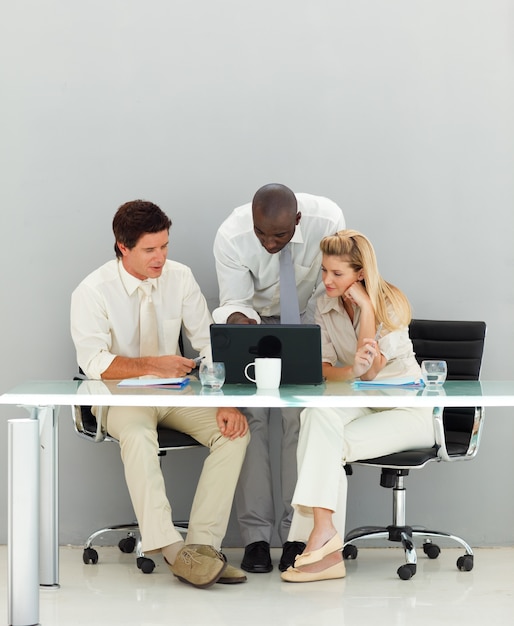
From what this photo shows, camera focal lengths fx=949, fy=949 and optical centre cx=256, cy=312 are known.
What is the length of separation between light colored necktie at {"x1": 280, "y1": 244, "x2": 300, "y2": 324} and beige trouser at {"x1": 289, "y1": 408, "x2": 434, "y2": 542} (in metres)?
0.45

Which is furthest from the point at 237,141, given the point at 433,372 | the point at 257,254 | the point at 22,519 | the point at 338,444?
the point at 22,519

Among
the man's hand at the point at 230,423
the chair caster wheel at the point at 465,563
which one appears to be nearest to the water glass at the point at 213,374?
the man's hand at the point at 230,423

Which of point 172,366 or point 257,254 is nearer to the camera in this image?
point 172,366

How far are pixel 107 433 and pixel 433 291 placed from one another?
1.61 m

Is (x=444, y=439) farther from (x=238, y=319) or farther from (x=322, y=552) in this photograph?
(x=238, y=319)

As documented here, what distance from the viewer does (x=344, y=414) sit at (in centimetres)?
360

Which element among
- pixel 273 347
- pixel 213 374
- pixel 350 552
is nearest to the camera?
pixel 213 374

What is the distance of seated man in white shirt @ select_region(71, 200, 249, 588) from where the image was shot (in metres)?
3.46

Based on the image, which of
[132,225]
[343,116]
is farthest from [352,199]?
[132,225]

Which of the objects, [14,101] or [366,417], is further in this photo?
[14,101]

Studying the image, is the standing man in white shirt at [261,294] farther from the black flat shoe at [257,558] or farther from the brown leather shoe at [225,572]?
the brown leather shoe at [225,572]

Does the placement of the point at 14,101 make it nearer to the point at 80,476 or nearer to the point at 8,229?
the point at 8,229

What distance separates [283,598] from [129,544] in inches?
37.8

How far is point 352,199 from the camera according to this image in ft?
14.1
